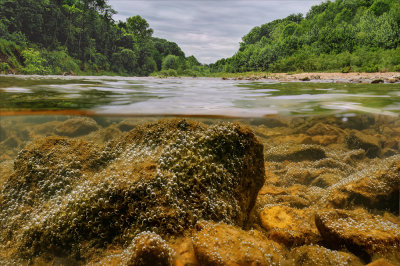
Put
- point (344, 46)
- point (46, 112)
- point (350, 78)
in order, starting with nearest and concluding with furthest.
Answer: point (46, 112)
point (350, 78)
point (344, 46)

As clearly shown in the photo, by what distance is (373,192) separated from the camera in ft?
12.6

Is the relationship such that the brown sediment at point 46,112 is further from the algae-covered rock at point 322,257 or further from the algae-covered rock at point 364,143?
the algae-covered rock at point 364,143

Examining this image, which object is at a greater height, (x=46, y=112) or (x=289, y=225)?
(x=46, y=112)

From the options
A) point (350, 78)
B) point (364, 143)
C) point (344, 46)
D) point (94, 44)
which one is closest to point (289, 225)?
point (364, 143)

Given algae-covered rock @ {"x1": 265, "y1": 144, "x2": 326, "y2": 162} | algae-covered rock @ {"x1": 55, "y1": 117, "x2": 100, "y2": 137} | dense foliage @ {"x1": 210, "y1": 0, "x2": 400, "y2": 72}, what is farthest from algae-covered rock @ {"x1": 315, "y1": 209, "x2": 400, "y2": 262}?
dense foliage @ {"x1": 210, "y1": 0, "x2": 400, "y2": 72}

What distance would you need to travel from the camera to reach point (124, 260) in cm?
225

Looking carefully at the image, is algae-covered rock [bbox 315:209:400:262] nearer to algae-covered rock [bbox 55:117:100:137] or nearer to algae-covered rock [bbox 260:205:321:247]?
algae-covered rock [bbox 260:205:321:247]

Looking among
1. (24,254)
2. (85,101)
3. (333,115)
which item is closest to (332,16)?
(333,115)

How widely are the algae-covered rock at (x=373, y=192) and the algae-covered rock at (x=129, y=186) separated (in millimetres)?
1727

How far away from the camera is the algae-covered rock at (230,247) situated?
2.14m

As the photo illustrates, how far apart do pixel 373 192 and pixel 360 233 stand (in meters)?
1.56

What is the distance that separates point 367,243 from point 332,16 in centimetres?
5609

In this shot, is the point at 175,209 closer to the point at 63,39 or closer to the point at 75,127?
the point at 75,127

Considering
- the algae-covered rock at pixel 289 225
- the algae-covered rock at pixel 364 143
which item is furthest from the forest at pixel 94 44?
the algae-covered rock at pixel 289 225
